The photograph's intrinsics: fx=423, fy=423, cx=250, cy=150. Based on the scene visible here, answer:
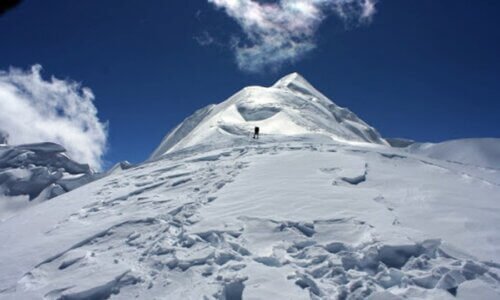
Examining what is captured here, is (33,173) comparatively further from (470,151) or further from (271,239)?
(271,239)

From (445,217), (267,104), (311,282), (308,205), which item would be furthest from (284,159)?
(267,104)

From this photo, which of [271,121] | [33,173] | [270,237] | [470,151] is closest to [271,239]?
[270,237]

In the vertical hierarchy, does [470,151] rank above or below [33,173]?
below

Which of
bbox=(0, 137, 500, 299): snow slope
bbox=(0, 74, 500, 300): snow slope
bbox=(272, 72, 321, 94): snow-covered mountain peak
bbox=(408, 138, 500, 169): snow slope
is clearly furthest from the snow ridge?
bbox=(0, 137, 500, 299): snow slope

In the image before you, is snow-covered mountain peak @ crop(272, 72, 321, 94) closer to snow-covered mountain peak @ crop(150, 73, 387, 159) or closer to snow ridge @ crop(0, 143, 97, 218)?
snow-covered mountain peak @ crop(150, 73, 387, 159)

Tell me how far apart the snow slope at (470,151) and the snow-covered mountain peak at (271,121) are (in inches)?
337

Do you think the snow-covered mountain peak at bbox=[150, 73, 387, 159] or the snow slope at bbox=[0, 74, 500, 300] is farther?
the snow-covered mountain peak at bbox=[150, 73, 387, 159]

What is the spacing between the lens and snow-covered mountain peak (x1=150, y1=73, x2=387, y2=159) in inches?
1321

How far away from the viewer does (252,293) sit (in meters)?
7.37

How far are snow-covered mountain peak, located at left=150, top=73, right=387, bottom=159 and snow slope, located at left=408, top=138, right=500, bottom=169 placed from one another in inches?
337

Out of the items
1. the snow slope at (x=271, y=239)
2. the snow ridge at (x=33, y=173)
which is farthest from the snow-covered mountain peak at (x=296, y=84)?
the snow ridge at (x=33, y=173)

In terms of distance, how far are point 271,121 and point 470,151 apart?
764 inches

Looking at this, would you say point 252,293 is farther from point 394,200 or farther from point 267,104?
point 267,104

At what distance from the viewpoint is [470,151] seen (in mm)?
39094
